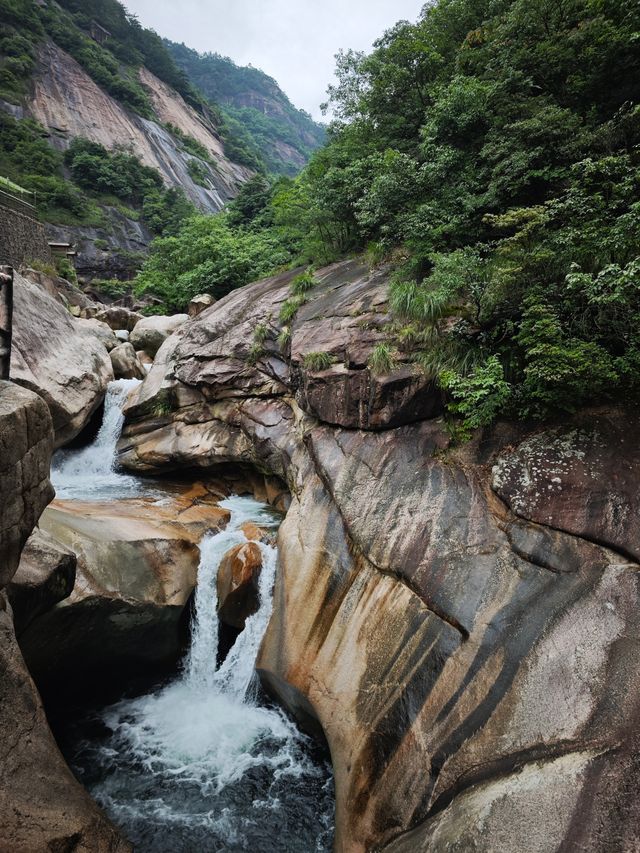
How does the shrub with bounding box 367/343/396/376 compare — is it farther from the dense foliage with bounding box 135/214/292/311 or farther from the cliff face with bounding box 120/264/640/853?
the dense foliage with bounding box 135/214/292/311

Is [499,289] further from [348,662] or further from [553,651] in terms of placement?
[348,662]

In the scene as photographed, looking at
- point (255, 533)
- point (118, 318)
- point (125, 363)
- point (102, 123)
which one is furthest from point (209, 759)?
point (102, 123)

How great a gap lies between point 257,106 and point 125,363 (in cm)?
14185

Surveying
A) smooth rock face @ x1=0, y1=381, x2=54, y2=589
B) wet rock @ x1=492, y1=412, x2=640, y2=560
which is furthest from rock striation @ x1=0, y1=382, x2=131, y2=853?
wet rock @ x1=492, y1=412, x2=640, y2=560

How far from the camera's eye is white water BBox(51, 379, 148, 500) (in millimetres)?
11555

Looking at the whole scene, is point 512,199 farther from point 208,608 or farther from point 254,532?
point 208,608

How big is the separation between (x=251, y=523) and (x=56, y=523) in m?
4.08

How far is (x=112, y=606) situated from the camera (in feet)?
22.7

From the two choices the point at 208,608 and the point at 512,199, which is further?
the point at 512,199

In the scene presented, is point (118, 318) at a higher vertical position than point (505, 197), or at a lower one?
lower

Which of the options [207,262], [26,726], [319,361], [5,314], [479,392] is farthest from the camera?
[207,262]

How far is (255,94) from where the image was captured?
12456 cm

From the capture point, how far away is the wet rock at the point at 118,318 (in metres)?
22.3

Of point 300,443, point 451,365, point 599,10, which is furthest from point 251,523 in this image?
point 599,10
